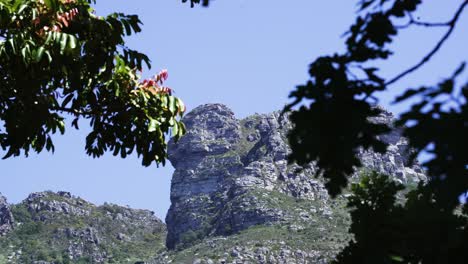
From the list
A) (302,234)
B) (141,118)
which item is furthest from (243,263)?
(141,118)

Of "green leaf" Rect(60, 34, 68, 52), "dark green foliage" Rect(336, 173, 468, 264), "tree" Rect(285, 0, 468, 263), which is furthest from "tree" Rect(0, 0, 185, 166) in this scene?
"tree" Rect(285, 0, 468, 263)

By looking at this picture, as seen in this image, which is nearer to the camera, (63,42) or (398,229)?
(398,229)

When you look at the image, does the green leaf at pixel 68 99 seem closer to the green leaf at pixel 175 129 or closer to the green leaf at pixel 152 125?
the green leaf at pixel 152 125

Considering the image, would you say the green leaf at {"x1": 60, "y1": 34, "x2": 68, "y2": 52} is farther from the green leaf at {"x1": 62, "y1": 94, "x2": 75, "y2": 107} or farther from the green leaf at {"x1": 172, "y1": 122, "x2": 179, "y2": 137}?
the green leaf at {"x1": 172, "y1": 122, "x2": 179, "y2": 137}

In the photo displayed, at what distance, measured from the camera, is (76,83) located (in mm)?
7098

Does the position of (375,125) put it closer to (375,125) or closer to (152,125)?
(375,125)

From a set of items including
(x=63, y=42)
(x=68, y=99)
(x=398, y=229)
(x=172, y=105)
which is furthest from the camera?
(x=68, y=99)

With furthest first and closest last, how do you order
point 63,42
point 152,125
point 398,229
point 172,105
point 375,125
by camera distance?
point 172,105 → point 152,125 → point 63,42 → point 398,229 → point 375,125

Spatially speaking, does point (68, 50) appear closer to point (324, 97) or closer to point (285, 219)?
point (324, 97)

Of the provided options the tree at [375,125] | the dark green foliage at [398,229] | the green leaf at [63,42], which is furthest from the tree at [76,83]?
the tree at [375,125]

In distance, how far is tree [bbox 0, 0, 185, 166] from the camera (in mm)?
6527

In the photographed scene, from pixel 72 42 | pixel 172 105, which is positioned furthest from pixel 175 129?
pixel 72 42

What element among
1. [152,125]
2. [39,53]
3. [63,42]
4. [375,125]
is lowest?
[375,125]

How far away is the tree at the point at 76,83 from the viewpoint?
6.53m
